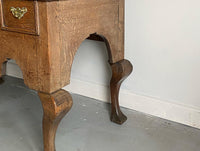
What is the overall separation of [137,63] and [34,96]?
70cm

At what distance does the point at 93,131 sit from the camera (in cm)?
143

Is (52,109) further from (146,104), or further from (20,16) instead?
(146,104)

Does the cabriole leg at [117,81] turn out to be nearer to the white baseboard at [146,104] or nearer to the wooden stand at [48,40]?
the white baseboard at [146,104]

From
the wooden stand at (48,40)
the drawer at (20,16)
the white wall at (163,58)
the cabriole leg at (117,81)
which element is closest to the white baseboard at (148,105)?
the white wall at (163,58)

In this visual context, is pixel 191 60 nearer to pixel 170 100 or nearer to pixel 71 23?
pixel 170 100

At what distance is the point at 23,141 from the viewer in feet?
4.40

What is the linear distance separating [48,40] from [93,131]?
619 millimetres

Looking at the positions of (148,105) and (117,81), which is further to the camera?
(148,105)

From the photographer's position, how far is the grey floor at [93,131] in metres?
1.30

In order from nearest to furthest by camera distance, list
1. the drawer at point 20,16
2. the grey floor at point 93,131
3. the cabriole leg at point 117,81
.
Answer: the drawer at point 20,16 → the grey floor at point 93,131 → the cabriole leg at point 117,81

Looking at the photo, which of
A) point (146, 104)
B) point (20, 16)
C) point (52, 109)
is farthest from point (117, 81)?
point (20, 16)

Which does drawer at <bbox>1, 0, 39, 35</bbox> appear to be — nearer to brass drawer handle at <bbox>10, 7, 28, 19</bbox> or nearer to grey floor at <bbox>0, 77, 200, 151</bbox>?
brass drawer handle at <bbox>10, 7, 28, 19</bbox>

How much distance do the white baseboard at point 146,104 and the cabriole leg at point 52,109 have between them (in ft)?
1.92

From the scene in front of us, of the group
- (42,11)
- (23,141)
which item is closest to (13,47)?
(42,11)
